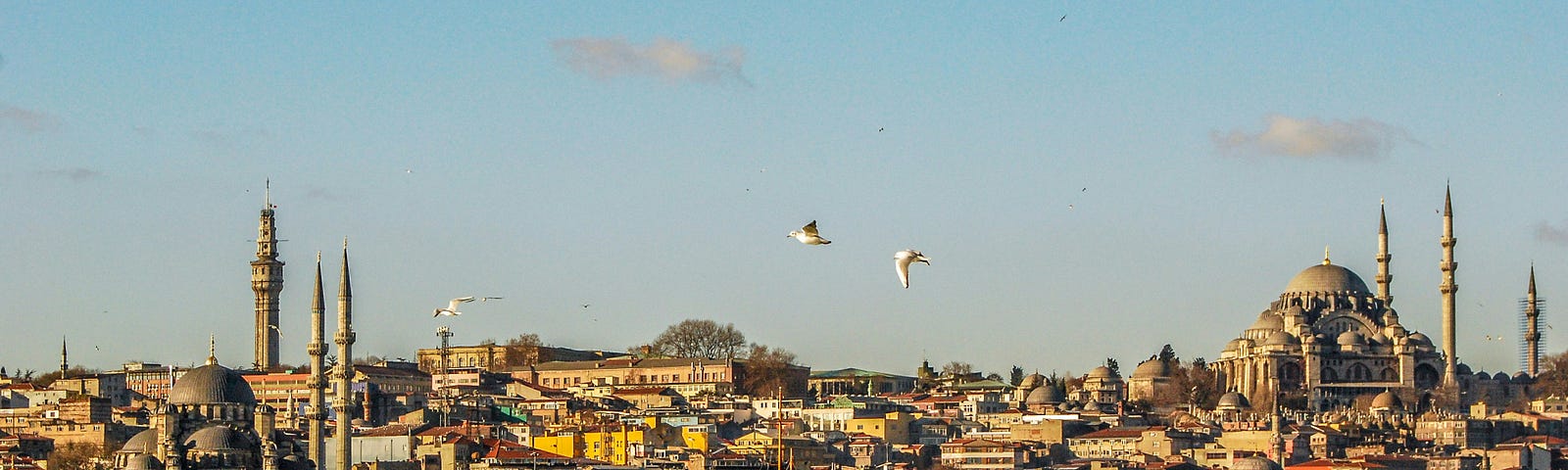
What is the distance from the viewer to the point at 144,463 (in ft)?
217

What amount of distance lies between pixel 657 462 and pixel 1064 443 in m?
16.6

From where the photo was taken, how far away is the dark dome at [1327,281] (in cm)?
10625

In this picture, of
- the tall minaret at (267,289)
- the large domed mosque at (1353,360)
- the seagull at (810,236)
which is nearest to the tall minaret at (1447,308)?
the large domed mosque at (1353,360)

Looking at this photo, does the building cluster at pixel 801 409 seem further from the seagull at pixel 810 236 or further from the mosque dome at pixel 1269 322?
the seagull at pixel 810 236

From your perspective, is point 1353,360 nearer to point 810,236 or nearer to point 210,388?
point 210,388

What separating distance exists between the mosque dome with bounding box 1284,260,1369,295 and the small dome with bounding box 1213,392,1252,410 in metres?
7.22

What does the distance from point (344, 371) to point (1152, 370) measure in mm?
42749

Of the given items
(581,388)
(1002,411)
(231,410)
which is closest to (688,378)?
(581,388)

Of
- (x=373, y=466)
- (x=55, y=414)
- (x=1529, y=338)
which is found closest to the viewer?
(x=373, y=466)

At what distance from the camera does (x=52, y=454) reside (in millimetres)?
74062

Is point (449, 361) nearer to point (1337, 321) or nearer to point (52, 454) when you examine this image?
point (1337, 321)

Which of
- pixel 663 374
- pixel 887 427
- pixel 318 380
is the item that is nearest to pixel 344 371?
pixel 318 380

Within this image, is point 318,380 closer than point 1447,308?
Yes

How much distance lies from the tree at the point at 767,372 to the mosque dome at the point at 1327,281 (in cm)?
1558
